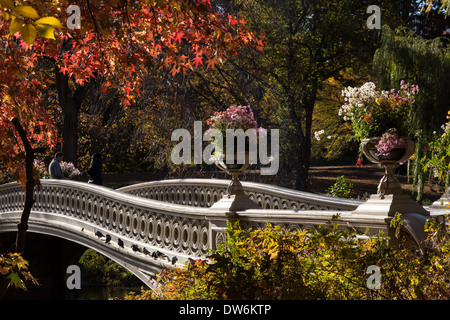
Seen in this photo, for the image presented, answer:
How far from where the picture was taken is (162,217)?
10586 mm

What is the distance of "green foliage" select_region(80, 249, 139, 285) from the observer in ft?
76.9

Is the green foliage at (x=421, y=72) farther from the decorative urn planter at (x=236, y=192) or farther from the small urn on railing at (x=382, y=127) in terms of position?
the small urn on railing at (x=382, y=127)

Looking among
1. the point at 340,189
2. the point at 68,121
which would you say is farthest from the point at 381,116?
the point at 68,121

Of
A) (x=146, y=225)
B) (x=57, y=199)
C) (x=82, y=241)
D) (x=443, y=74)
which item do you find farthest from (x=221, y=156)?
(x=443, y=74)

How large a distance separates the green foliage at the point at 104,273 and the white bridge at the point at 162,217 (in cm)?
592

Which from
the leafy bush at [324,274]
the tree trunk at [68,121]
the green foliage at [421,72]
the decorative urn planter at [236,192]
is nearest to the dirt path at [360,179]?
the green foliage at [421,72]

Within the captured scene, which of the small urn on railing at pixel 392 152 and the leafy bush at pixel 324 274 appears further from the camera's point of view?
the small urn on railing at pixel 392 152

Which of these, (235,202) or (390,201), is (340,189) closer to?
(235,202)

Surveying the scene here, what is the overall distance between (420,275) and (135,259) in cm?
755

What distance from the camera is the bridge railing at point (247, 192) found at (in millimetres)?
10727

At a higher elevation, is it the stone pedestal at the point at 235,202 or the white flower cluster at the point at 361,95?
the white flower cluster at the point at 361,95

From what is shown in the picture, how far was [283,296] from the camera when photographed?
4.23m

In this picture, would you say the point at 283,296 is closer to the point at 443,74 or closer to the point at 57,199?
the point at 57,199

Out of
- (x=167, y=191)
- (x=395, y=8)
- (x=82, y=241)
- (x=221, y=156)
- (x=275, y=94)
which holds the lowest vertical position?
(x=82, y=241)
